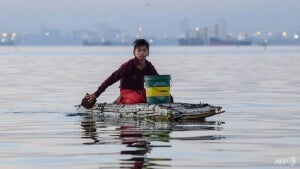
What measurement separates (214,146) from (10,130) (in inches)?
180

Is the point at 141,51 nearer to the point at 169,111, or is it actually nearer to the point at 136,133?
the point at 169,111

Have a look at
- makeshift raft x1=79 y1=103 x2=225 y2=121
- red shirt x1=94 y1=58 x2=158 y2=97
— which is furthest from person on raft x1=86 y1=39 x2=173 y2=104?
makeshift raft x1=79 y1=103 x2=225 y2=121

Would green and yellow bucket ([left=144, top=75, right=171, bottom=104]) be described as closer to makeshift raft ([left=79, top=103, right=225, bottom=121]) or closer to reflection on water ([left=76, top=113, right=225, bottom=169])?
makeshift raft ([left=79, top=103, right=225, bottom=121])

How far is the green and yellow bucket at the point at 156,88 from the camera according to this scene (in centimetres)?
1906

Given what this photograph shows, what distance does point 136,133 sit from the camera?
53.8 feet

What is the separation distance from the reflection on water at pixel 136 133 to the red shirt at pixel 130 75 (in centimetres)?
68

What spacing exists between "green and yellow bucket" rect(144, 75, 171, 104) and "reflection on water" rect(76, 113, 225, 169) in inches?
21.4

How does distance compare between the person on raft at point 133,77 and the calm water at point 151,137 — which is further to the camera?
the person on raft at point 133,77

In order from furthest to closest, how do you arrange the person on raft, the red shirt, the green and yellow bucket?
1. the red shirt
2. the person on raft
3. the green and yellow bucket

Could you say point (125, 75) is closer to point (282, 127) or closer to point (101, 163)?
point (282, 127)

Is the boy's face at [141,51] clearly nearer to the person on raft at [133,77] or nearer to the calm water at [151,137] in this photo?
the person on raft at [133,77]

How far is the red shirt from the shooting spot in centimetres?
1948

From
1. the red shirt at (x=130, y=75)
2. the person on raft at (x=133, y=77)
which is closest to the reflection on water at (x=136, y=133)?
the person on raft at (x=133, y=77)

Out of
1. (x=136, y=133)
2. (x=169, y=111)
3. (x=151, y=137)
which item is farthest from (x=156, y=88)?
(x=151, y=137)
